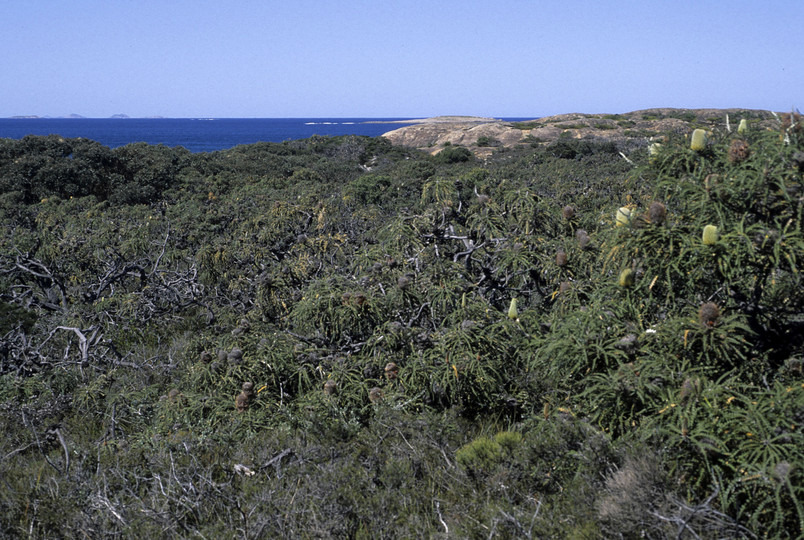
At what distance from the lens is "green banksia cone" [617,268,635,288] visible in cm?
255

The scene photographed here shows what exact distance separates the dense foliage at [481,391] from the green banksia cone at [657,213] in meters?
0.01

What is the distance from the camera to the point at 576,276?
377 cm

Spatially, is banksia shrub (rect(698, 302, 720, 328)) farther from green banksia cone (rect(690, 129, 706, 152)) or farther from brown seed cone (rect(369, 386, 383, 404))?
brown seed cone (rect(369, 386, 383, 404))

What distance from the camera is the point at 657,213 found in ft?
7.64

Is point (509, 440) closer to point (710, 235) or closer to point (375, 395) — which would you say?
point (375, 395)

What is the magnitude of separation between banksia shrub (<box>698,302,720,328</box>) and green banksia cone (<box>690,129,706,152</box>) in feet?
2.48

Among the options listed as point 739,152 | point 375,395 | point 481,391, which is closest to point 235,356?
point 375,395

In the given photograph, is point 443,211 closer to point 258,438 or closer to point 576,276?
point 576,276

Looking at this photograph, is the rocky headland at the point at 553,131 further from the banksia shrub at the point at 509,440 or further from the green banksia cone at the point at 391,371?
the banksia shrub at the point at 509,440

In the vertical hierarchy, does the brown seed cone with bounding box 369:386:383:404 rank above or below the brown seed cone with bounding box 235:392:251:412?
above

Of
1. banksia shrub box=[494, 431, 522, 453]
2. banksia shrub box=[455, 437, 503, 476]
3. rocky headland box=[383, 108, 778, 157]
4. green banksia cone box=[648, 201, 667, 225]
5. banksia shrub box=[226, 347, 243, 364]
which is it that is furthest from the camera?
rocky headland box=[383, 108, 778, 157]

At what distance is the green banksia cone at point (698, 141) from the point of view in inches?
98.3

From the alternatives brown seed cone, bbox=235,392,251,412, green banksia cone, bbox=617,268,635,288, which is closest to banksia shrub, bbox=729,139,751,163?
green banksia cone, bbox=617,268,635,288

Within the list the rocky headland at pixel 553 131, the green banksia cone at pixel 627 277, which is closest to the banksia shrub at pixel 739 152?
the green banksia cone at pixel 627 277
